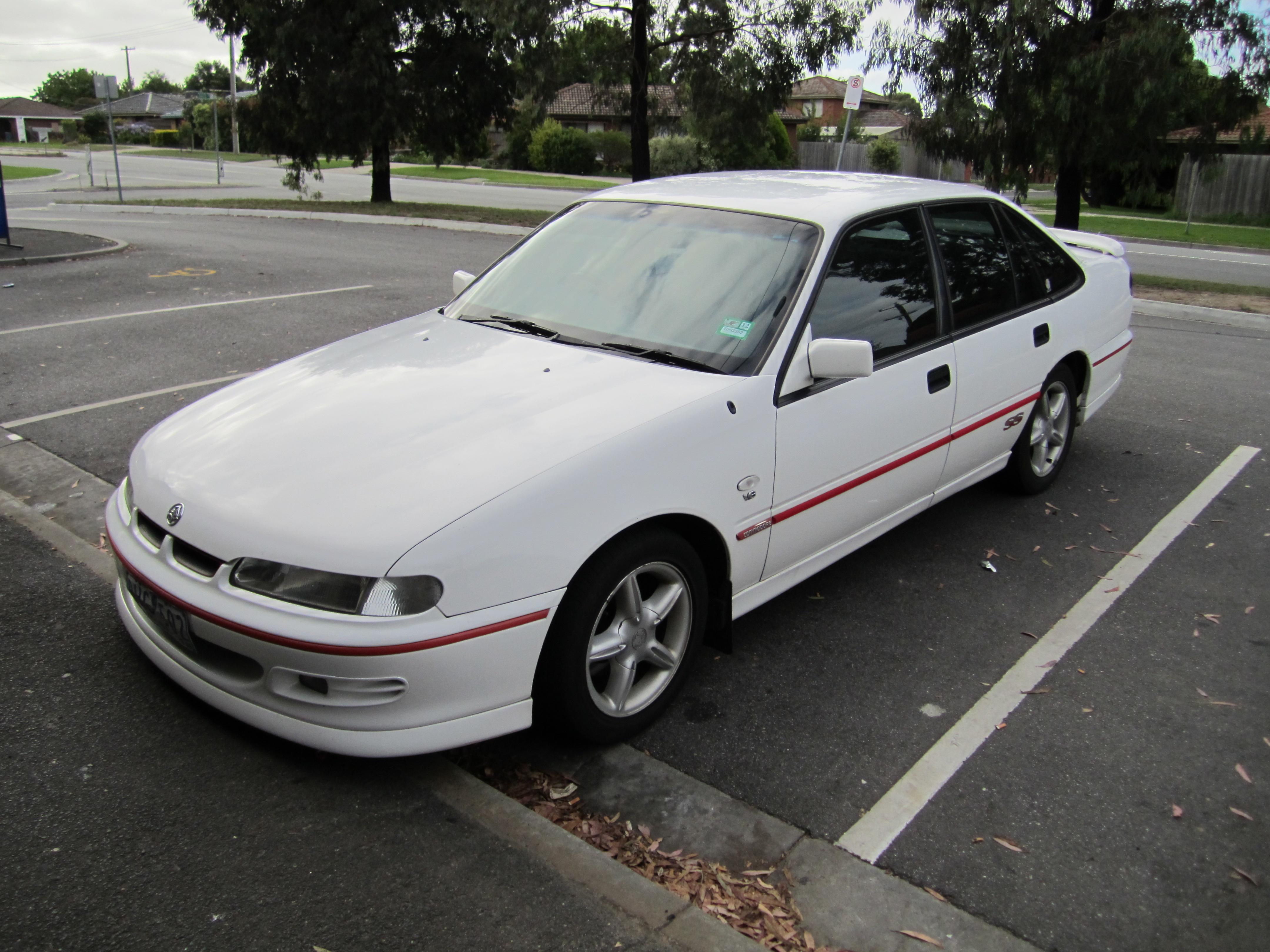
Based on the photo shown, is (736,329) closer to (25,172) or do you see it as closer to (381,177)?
(381,177)

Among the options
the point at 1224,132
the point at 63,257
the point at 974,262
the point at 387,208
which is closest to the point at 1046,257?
the point at 974,262

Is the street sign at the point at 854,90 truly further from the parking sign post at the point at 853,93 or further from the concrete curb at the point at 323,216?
the concrete curb at the point at 323,216

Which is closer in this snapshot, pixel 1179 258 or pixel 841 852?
pixel 841 852

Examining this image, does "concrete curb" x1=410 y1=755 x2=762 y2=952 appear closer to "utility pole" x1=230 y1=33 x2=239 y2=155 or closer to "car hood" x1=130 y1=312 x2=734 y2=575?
"car hood" x1=130 y1=312 x2=734 y2=575

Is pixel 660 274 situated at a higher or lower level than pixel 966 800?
higher

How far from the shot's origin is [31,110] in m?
116

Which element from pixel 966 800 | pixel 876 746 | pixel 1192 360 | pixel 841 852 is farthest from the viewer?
pixel 1192 360

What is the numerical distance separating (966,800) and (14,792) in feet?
8.96

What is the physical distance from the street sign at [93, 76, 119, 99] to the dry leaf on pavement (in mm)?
22206

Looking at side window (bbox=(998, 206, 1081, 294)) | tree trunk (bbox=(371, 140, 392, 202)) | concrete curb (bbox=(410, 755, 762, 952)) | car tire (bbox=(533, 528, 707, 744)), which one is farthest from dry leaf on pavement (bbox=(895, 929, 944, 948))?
tree trunk (bbox=(371, 140, 392, 202))

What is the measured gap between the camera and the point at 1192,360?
9.06 m

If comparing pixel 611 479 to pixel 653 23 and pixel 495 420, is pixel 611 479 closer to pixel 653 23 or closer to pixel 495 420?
pixel 495 420

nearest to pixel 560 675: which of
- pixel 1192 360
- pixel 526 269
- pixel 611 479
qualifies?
pixel 611 479

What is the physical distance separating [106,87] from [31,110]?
115m
